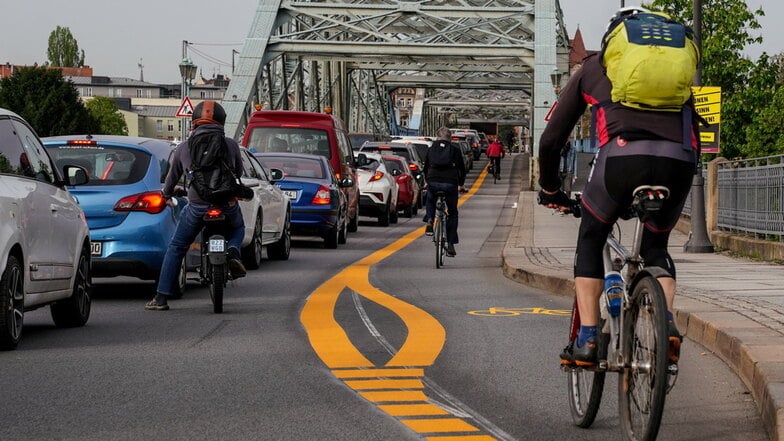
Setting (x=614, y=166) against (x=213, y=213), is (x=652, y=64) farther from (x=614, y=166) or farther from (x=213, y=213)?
(x=213, y=213)

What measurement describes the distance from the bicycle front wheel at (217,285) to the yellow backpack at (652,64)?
6361 millimetres

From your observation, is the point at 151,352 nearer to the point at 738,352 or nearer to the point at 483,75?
the point at 738,352

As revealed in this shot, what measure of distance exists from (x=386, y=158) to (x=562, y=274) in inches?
825

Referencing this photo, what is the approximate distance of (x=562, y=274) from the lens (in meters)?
14.3

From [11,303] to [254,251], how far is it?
26.6 feet

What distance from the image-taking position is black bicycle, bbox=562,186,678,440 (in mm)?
4941

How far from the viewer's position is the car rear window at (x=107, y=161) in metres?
13.1

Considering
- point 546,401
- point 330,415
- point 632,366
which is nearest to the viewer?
point 632,366

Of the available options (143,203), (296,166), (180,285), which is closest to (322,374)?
(180,285)

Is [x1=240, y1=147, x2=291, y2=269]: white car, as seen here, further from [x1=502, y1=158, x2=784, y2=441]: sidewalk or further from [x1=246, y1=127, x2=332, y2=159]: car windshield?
[x1=246, y1=127, x2=332, y2=159]: car windshield

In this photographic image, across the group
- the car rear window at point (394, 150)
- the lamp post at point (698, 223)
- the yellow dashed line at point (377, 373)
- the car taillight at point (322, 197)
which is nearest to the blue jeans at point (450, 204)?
the car taillight at point (322, 197)

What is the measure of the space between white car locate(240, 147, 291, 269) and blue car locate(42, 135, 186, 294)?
3030 mm

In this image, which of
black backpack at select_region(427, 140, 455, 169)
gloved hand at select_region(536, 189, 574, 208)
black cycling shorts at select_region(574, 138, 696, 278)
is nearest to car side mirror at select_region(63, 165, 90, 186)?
gloved hand at select_region(536, 189, 574, 208)

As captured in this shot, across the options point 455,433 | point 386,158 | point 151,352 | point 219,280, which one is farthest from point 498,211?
point 455,433
